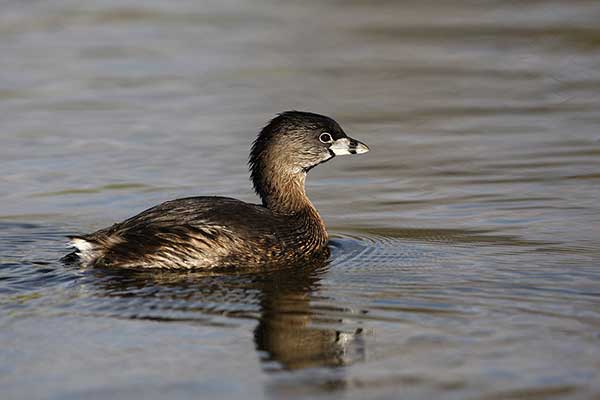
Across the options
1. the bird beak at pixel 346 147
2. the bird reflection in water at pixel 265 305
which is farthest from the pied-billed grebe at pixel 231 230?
the bird beak at pixel 346 147

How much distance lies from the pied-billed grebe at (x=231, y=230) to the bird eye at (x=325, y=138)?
0.19 meters

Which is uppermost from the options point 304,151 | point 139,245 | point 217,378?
point 304,151

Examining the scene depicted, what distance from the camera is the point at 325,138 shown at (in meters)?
10.4

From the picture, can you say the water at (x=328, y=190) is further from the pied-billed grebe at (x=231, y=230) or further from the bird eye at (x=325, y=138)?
the bird eye at (x=325, y=138)

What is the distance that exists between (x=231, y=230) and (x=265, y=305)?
4.34 feet

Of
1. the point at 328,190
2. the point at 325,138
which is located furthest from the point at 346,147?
the point at 328,190

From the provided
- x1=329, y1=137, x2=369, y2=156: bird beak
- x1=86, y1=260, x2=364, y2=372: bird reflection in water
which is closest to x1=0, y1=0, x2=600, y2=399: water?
x1=86, y1=260, x2=364, y2=372: bird reflection in water

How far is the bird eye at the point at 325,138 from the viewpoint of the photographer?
10344 millimetres

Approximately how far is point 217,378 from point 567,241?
13.4 feet

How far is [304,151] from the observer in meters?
10.3

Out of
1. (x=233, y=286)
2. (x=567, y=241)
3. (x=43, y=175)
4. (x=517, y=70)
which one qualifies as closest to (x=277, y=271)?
(x=233, y=286)

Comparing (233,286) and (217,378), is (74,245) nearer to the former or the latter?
(233,286)

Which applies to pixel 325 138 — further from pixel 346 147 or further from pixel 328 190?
pixel 328 190

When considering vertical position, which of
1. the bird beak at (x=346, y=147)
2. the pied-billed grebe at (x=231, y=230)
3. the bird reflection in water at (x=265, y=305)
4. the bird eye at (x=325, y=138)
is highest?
the bird eye at (x=325, y=138)
